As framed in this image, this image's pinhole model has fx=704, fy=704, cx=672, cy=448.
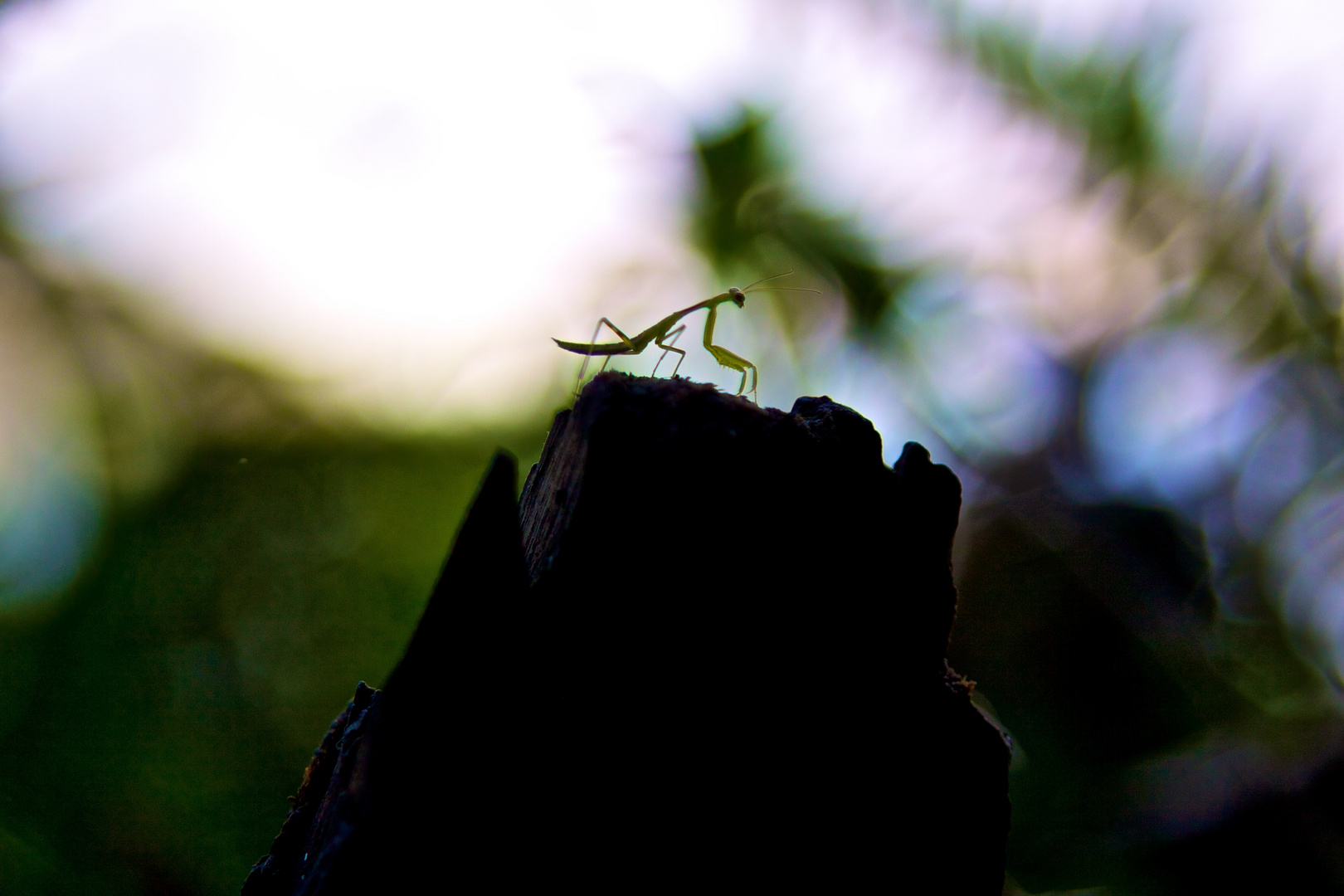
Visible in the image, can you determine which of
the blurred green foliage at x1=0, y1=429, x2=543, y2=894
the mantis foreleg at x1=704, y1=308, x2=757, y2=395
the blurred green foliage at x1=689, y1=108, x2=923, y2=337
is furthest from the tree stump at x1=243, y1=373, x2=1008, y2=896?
the blurred green foliage at x1=689, y1=108, x2=923, y2=337

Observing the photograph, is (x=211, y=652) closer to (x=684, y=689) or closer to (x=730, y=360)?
(x=730, y=360)

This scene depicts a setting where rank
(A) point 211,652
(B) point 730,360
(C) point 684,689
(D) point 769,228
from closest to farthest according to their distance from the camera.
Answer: (C) point 684,689, (B) point 730,360, (A) point 211,652, (D) point 769,228

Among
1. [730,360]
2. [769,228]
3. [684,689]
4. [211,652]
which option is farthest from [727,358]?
[211,652]

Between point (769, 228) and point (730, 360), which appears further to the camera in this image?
point (769, 228)

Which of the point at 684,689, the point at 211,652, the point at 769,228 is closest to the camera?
the point at 684,689

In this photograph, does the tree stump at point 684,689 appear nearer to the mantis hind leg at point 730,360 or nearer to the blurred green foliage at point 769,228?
the mantis hind leg at point 730,360

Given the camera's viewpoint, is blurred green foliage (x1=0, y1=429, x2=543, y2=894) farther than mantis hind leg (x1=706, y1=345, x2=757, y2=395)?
Yes

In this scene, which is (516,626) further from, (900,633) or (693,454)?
(900,633)

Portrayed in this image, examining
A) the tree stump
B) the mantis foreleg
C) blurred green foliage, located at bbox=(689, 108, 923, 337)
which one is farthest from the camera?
blurred green foliage, located at bbox=(689, 108, 923, 337)

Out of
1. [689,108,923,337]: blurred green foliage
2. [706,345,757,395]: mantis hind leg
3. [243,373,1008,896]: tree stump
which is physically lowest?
[243,373,1008,896]: tree stump

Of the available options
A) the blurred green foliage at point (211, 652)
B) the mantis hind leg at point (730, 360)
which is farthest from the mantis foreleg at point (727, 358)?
the blurred green foliage at point (211, 652)

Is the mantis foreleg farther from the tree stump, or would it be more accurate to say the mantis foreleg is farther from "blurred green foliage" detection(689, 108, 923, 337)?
"blurred green foliage" detection(689, 108, 923, 337)
